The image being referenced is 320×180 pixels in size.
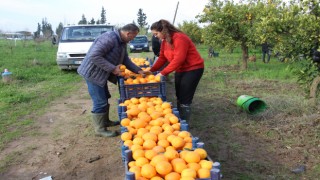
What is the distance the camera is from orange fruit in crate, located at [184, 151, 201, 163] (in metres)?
2.48

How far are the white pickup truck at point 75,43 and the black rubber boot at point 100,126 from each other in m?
7.21

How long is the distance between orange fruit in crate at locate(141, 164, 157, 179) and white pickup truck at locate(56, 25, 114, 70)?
10.1 meters

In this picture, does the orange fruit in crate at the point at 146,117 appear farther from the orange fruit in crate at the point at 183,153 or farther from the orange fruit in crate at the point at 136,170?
the orange fruit in crate at the point at 136,170

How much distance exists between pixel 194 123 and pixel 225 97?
2.26 metres

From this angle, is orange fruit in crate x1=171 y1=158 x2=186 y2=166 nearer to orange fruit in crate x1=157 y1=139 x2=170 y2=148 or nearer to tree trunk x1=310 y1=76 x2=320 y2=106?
orange fruit in crate x1=157 y1=139 x2=170 y2=148

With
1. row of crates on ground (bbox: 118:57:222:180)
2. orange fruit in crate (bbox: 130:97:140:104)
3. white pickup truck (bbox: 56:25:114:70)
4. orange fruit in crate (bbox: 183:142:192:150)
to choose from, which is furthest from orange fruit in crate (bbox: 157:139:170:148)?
white pickup truck (bbox: 56:25:114:70)

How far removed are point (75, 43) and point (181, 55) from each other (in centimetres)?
863

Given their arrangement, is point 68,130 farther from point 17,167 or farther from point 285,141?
point 285,141

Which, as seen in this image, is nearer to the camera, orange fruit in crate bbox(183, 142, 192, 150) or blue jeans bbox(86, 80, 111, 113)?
orange fruit in crate bbox(183, 142, 192, 150)

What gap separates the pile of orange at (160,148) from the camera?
2350mm

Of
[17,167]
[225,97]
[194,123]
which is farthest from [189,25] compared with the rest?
[17,167]

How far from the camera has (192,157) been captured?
2.49 m

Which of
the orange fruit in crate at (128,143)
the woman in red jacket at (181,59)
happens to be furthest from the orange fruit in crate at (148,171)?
the woman in red jacket at (181,59)

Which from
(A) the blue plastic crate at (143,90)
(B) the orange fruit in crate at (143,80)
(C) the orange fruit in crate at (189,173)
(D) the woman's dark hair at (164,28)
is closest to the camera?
(C) the orange fruit in crate at (189,173)
